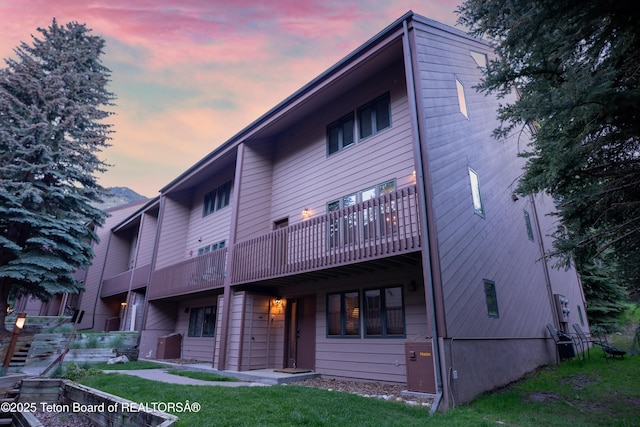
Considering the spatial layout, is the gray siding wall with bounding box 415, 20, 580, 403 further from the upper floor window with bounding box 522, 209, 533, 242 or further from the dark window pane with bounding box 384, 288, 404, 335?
the dark window pane with bounding box 384, 288, 404, 335

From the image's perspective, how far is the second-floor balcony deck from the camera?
293 inches

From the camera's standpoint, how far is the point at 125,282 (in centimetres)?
1975

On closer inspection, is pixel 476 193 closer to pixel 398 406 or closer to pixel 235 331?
pixel 398 406

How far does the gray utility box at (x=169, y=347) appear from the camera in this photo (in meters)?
15.5

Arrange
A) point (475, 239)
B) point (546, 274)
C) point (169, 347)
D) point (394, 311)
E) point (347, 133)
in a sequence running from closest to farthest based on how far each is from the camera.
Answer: point (475, 239) < point (394, 311) < point (347, 133) < point (546, 274) < point (169, 347)

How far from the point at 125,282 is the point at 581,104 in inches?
844

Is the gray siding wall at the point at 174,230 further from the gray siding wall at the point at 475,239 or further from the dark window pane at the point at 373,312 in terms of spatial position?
the gray siding wall at the point at 475,239

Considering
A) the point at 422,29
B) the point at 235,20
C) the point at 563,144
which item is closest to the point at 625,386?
the point at 563,144

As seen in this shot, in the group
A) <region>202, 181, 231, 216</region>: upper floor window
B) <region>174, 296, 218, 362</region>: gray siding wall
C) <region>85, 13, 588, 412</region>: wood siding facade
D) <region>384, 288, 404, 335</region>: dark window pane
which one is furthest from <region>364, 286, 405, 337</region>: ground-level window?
<region>202, 181, 231, 216</region>: upper floor window

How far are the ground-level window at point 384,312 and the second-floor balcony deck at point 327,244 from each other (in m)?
1.60

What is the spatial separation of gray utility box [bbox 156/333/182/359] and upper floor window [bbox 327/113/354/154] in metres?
11.0

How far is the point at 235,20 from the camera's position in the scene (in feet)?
42.5

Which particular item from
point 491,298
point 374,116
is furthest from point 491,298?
point 374,116

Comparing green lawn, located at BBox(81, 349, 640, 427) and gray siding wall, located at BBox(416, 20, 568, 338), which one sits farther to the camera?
gray siding wall, located at BBox(416, 20, 568, 338)
